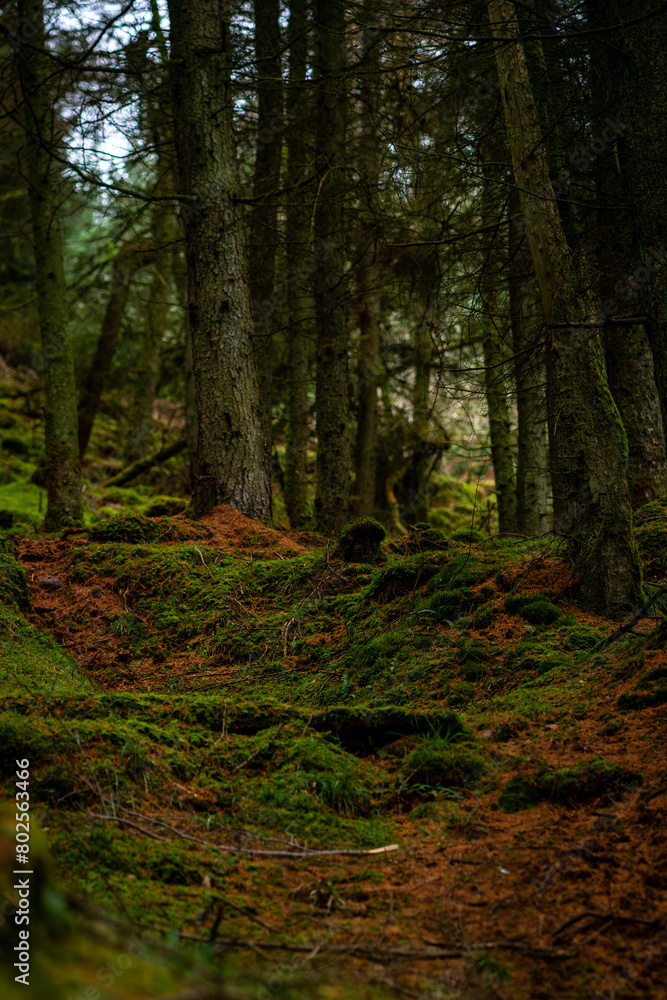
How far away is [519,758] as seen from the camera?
3494 mm

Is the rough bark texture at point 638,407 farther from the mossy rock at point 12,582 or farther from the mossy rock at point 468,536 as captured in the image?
the mossy rock at point 12,582

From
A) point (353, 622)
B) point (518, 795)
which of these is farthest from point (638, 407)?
point (518, 795)

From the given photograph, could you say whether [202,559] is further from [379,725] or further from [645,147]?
[645,147]

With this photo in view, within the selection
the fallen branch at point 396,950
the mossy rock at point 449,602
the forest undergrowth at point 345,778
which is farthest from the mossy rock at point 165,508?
the fallen branch at point 396,950

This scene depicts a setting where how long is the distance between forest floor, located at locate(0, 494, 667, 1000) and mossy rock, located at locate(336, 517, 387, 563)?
0.20m

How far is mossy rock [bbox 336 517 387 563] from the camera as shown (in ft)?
21.5

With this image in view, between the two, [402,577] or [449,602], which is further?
[402,577]

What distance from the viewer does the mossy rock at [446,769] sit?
136 inches

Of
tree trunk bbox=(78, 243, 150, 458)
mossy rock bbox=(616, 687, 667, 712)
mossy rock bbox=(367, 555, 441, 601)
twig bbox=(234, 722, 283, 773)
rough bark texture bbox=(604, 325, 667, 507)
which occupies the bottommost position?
twig bbox=(234, 722, 283, 773)

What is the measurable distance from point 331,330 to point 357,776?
7.32m

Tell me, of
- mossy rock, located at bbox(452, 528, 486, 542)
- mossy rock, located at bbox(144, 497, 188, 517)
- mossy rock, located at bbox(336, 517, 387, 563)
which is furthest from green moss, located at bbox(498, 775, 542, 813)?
mossy rock, located at bbox(144, 497, 188, 517)

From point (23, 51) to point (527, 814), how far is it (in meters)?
10.4

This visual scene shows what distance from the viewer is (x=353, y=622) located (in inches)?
226

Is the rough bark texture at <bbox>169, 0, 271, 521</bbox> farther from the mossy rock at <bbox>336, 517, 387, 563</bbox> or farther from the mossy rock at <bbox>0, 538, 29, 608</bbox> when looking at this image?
the mossy rock at <bbox>0, 538, 29, 608</bbox>
